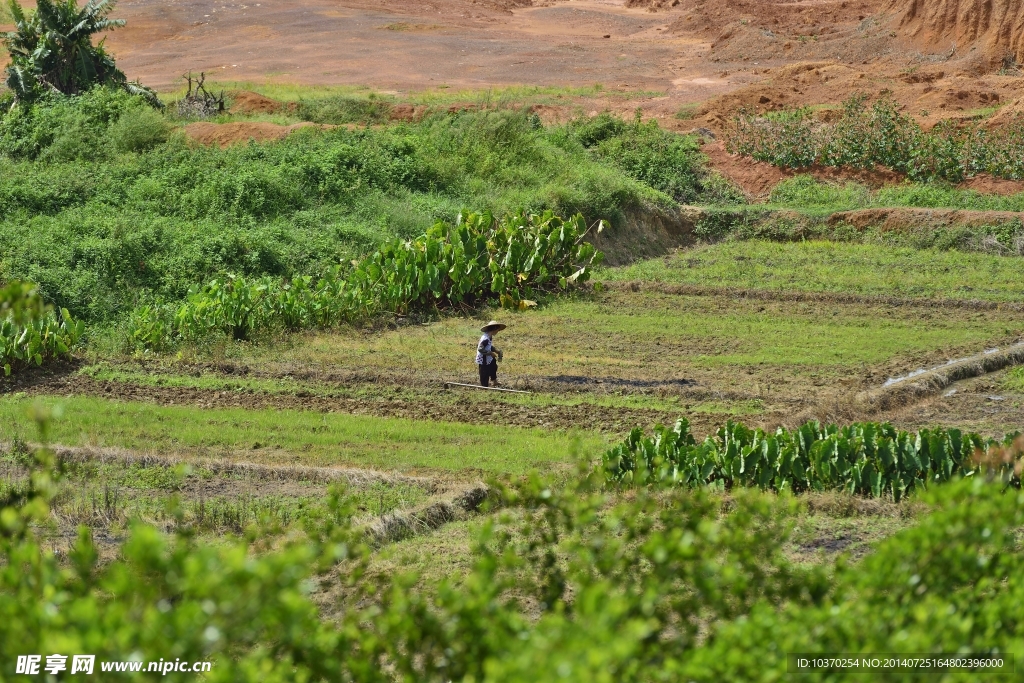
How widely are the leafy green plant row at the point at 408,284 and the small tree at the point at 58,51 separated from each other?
1127cm

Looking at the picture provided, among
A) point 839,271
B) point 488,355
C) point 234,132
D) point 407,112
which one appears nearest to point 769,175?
point 839,271

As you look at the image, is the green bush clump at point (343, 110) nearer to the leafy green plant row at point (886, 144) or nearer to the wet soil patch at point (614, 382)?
the leafy green plant row at point (886, 144)

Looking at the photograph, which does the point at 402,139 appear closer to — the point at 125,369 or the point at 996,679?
the point at 125,369

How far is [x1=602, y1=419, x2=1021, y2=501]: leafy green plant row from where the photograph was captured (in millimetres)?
10477

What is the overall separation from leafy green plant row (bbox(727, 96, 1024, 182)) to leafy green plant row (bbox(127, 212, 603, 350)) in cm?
958

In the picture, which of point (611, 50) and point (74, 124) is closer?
point (74, 124)

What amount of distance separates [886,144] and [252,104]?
49.6 ft

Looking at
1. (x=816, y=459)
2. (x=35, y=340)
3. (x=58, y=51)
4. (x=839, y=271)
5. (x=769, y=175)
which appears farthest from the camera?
(x=769, y=175)

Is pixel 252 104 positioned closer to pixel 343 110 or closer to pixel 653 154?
pixel 343 110

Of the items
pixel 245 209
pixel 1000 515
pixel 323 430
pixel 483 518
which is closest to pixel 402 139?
pixel 245 209

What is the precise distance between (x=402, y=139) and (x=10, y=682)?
22.6 meters

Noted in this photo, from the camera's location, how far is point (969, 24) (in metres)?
40.6

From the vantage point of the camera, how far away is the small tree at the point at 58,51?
93.0ft

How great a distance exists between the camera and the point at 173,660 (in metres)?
4.47
